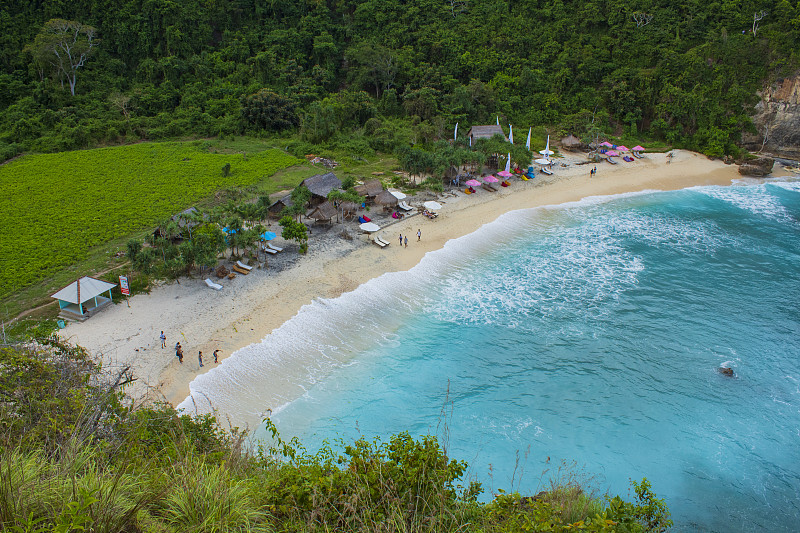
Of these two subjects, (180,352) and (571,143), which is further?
(571,143)

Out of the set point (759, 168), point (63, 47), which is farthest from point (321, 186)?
point (759, 168)

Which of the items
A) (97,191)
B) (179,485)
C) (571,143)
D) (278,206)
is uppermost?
(179,485)

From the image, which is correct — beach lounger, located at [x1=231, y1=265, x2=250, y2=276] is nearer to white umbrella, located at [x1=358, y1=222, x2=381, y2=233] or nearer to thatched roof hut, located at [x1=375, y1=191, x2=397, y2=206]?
white umbrella, located at [x1=358, y1=222, x2=381, y2=233]

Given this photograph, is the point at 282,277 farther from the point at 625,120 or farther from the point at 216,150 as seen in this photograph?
the point at 625,120

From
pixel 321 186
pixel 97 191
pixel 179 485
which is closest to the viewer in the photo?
pixel 179 485

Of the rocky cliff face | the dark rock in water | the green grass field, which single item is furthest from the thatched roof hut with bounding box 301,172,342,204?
the rocky cliff face

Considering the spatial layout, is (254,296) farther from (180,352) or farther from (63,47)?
(63,47)
